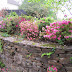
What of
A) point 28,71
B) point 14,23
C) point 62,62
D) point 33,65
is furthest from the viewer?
point 14,23

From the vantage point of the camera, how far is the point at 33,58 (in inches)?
122

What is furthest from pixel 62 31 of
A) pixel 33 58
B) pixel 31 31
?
pixel 31 31

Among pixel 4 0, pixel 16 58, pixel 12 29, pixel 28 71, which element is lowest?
pixel 28 71

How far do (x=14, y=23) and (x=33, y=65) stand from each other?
3182 mm

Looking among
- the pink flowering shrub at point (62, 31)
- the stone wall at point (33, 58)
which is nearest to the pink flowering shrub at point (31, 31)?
the stone wall at point (33, 58)

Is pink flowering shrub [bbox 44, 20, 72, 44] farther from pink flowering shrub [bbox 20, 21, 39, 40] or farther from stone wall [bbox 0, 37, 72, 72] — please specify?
pink flowering shrub [bbox 20, 21, 39, 40]

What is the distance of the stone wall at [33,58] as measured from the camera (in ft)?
8.30

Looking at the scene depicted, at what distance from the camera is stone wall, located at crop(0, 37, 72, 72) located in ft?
8.30

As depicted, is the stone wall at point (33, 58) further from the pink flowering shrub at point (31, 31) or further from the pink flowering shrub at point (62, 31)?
the pink flowering shrub at point (31, 31)

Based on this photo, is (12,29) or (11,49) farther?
(12,29)

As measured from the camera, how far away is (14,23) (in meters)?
5.37

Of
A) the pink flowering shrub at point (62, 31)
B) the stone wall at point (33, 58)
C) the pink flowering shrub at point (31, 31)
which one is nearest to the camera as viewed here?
the stone wall at point (33, 58)

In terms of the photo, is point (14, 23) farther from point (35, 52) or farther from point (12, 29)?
point (35, 52)

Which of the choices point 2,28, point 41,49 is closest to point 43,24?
point 41,49
